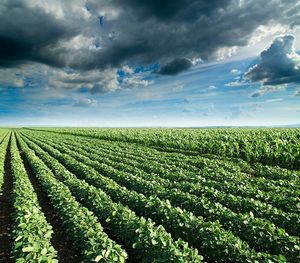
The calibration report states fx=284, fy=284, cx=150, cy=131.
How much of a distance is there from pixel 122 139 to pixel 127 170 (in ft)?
82.5

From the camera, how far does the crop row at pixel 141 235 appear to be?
19.5ft

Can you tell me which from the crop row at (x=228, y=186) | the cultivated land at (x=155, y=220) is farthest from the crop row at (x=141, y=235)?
the crop row at (x=228, y=186)

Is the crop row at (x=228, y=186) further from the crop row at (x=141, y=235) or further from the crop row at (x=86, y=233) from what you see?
the crop row at (x=86, y=233)

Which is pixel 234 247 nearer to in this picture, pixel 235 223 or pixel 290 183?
pixel 235 223

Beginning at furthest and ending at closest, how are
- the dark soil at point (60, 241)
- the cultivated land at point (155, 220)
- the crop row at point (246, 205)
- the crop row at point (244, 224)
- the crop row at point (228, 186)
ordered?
the crop row at point (228, 186) < the crop row at point (246, 205) < the dark soil at point (60, 241) < the crop row at point (244, 224) < the cultivated land at point (155, 220)

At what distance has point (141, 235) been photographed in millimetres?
6906

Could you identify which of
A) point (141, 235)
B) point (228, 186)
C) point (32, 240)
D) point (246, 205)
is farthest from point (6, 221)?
point (228, 186)

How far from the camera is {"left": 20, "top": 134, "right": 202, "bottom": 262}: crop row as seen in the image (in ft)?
19.5

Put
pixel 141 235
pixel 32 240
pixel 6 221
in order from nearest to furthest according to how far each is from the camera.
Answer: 1. pixel 32 240
2. pixel 141 235
3. pixel 6 221

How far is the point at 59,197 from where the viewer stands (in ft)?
34.2

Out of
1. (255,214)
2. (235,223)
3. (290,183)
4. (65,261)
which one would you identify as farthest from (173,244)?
(290,183)

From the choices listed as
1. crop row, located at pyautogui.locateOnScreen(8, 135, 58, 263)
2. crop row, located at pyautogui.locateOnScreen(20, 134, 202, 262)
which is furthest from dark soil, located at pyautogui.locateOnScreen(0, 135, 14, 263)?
crop row, located at pyautogui.locateOnScreen(20, 134, 202, 262)

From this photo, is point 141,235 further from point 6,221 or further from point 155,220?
point 6,221

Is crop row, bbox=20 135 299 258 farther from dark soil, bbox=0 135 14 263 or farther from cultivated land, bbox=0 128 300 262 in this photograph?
dark soil, bbox=0 135 14 263
